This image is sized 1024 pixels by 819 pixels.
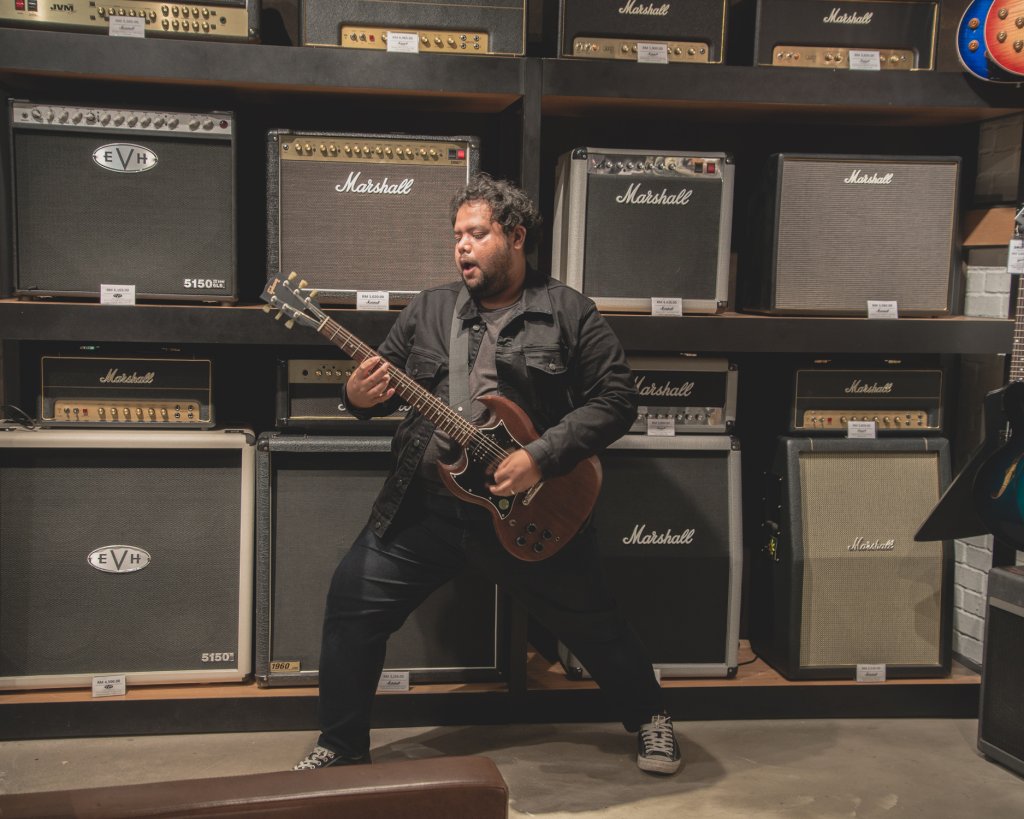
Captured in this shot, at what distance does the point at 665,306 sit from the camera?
273 centimetres

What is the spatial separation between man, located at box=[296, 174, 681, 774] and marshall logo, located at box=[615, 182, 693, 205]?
37 cm

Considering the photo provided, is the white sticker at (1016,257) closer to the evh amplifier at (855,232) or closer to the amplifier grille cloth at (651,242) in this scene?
the evh amplifier at (855,232)

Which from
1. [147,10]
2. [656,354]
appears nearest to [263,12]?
[147,10]

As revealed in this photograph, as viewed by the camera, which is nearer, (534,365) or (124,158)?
(534,365)

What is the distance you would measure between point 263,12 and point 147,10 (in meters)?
0.55

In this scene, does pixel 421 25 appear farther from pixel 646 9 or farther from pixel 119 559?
pixel 119 559

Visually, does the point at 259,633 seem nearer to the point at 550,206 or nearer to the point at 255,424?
the point at 255,424

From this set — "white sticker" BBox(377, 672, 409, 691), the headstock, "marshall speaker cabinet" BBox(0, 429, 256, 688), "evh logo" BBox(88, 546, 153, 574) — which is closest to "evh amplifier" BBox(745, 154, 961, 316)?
the headstock

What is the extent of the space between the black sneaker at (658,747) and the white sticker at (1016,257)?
145 centimetres

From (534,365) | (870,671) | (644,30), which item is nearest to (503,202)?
(534,365)

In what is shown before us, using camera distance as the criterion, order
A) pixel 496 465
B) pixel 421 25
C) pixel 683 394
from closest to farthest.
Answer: pixel 496 465 < pixel 421 25 < pixel 683 394

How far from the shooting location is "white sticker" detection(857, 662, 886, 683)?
2.85 m

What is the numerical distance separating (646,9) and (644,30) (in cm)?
5

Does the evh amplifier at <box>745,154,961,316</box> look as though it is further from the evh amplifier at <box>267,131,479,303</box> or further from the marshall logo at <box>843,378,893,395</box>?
the evh amplifier at <box>267,131,479,303</box>
